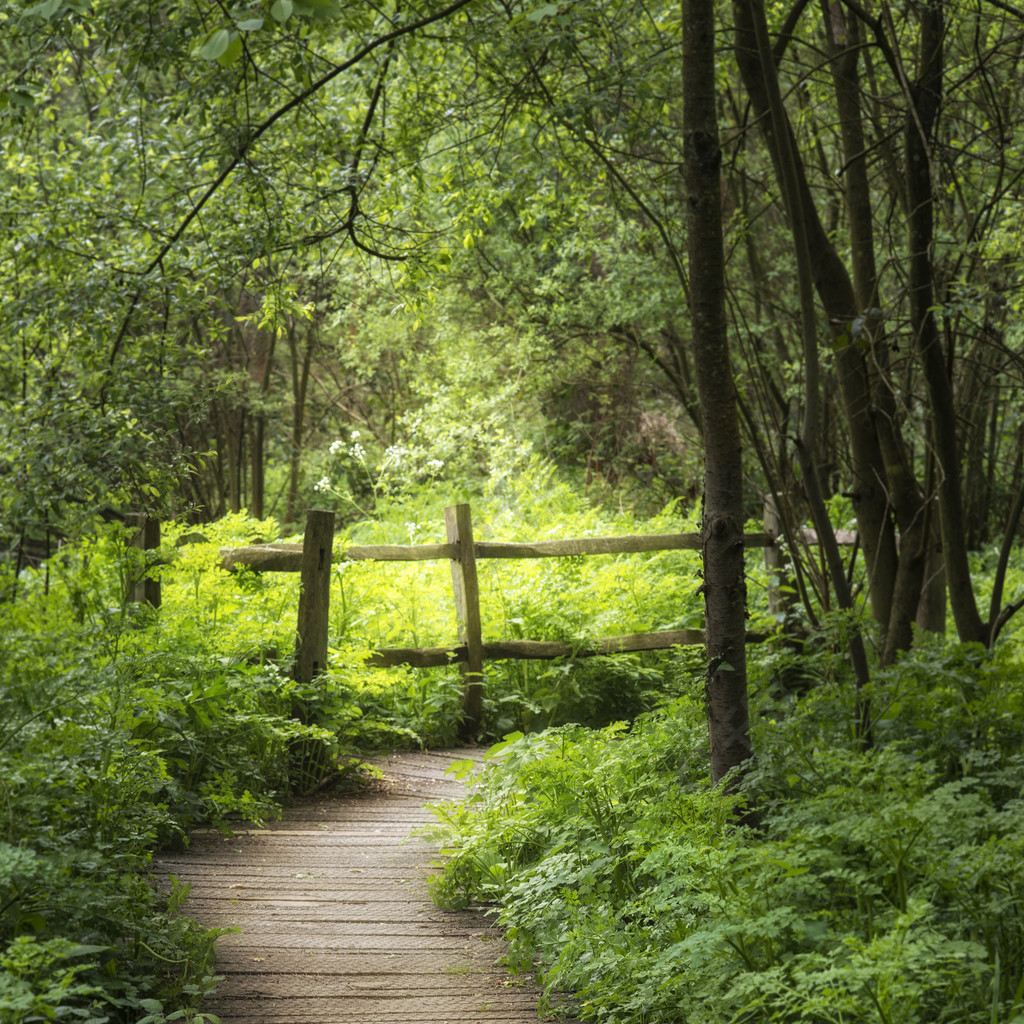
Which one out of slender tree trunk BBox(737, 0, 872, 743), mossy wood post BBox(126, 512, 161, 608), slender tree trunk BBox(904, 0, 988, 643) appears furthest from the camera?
mossy wood post BBox(126, 512, 161, 608)

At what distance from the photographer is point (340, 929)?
3.88 metres

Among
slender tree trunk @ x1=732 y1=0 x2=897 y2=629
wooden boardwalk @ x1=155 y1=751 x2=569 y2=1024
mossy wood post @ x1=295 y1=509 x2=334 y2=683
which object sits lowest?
wooden boardwalk @ x1=155 y1=751 x2=569 y2=1024

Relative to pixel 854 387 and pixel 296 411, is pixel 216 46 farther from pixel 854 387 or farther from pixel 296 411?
pixel 296 411

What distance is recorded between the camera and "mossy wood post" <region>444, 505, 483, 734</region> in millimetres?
7379

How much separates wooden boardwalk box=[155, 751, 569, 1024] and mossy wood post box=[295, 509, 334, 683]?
0.92 m

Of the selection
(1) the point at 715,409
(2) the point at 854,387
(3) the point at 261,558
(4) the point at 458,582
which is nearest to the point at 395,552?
(4) the point at 458,582

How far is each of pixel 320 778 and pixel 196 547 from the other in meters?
1.64

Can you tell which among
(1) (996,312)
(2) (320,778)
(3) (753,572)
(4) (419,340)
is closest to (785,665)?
(2) (320,778)

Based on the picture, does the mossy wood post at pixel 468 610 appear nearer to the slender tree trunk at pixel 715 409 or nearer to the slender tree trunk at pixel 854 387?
the slender tree trunk at pixel 854 387

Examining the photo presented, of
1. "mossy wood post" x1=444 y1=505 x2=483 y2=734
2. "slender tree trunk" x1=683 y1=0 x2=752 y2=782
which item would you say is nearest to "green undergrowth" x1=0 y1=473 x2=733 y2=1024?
"mossy wood post" x1=444 y1=505 x2=483 y2=734

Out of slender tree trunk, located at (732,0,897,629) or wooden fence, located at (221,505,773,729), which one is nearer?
slender tree trunk, located at (732,0,897,629)

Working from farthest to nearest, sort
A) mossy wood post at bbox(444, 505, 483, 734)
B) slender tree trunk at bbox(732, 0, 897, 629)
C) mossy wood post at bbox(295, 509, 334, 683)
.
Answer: mossy wood post at bbox(444, 505, 483, 734)
mossy wood post at bbox(295, 509, 334, 683)
slender tree trunk at bbox(732, 0, 897, 629)

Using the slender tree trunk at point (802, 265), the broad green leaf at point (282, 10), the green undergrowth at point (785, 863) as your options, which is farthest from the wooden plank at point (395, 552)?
the broad green leaf at point (282, 10)

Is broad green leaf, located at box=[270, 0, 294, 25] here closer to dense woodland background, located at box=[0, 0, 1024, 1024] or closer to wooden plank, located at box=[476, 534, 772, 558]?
dense woodland background, located at box=[0, 0, 1024, 1024]
